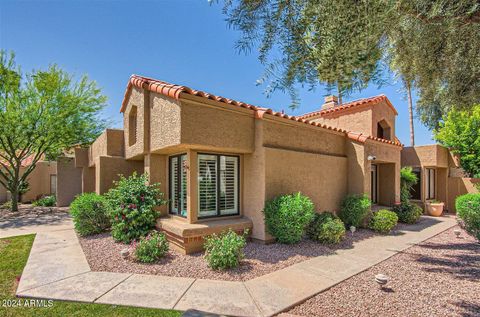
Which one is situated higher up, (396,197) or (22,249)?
(396,197)

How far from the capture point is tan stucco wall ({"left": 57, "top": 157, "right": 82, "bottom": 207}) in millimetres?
20344

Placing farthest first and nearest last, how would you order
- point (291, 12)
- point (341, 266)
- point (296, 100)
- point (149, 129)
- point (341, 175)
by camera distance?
point (341, 175) → point (149, 129) → point (341, 266) → point (296, 100) → point (291, 12)

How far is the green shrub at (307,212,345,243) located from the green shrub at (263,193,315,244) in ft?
3.19

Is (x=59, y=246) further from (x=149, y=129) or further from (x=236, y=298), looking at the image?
(x=236, y=298)

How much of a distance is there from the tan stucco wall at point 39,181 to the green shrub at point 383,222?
29.6 metres

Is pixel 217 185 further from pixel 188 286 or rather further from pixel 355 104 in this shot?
pixel 355 104

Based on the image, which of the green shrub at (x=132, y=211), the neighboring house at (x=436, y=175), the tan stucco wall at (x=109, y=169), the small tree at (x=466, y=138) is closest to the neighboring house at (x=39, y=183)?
the tan stucco wall at (x=109, y=169)

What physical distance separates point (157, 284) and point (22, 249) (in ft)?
22.4

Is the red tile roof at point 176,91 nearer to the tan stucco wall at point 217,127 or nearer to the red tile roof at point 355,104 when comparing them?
the tan stucco wall at point 217,127

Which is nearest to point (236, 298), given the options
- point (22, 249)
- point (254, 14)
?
point (254, 14)

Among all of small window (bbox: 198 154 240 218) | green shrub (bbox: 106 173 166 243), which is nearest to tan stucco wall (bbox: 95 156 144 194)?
green shrub (bbox: 106 173 166 243)

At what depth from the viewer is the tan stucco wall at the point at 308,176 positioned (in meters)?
9.87

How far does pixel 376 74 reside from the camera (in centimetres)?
525

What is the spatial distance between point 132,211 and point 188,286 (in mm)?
4613
